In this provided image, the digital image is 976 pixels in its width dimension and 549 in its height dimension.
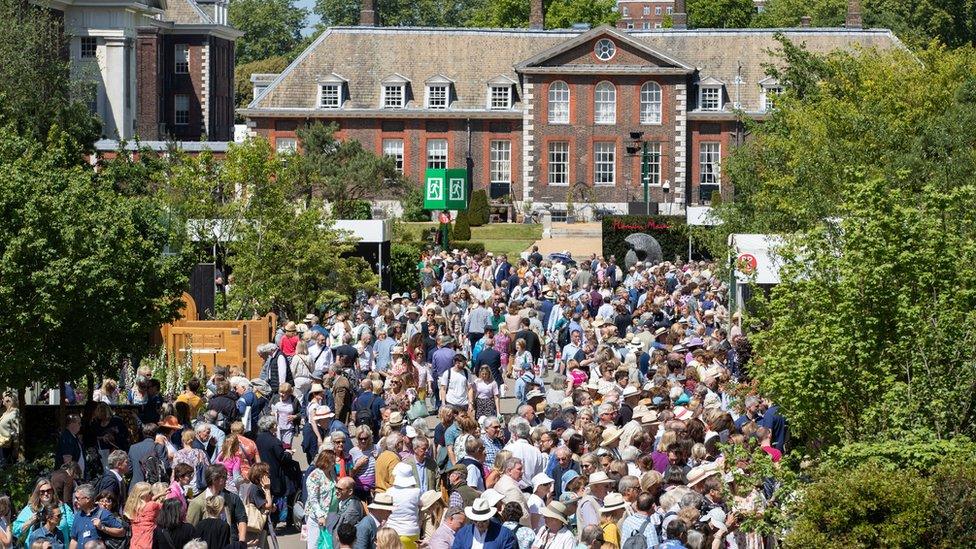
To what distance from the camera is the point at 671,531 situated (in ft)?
45.3

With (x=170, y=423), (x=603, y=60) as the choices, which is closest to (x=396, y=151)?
(x=603, y=60)

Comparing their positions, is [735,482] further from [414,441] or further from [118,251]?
[118,251]

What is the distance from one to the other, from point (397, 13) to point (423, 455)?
122 meters

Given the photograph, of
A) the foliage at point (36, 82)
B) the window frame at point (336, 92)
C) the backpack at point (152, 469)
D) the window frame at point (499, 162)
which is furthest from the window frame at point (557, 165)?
the backpack at point (152, 469)

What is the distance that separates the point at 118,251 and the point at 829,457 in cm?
1107

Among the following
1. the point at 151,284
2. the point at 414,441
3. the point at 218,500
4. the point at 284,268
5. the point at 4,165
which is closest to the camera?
the point at 218,500

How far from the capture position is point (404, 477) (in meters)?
15.7

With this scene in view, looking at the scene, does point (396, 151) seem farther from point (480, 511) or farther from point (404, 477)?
point (480, 511)

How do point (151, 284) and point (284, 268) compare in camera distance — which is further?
point (284, 268)

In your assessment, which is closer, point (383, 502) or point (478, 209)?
point (383, 502)

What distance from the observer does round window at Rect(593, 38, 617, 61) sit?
76.7m

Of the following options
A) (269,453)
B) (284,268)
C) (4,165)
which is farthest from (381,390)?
(284,268)

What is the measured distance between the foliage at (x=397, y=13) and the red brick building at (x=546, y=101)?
181ft

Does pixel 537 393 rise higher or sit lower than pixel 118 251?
lower
